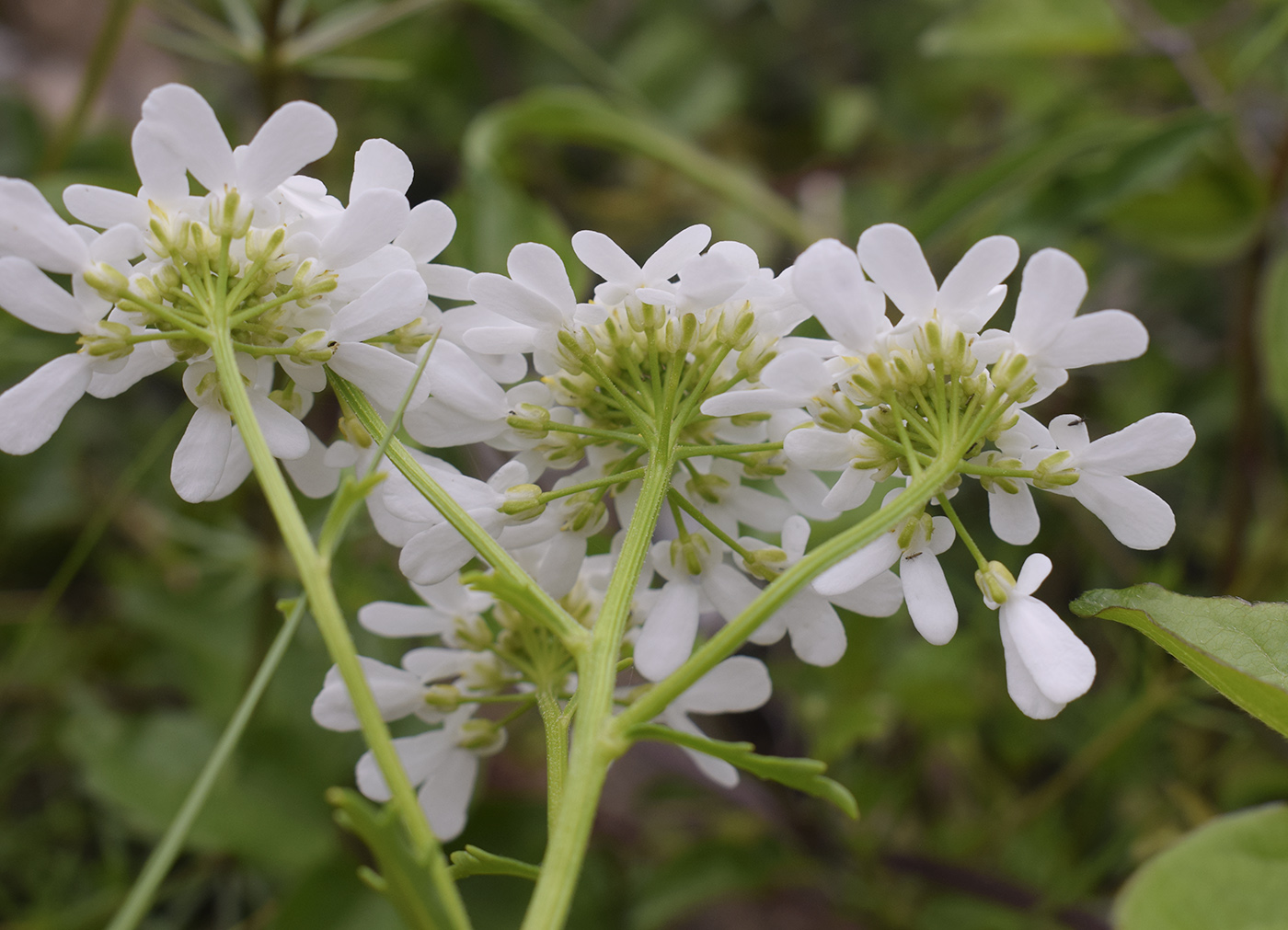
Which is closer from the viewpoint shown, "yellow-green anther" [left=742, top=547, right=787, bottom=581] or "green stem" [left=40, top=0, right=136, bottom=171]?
"yellow-green anther" [left=742, top=547, right=787, bottom=581]

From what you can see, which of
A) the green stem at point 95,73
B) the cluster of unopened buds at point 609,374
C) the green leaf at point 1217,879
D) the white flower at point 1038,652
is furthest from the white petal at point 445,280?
the green stem at point 95,73

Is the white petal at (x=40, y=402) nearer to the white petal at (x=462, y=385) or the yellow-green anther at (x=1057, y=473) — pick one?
the white petal at (x=462, y=385)

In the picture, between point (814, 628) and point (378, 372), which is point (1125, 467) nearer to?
point (814, 628)

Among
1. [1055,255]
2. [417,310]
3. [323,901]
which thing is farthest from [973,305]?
[323,901]

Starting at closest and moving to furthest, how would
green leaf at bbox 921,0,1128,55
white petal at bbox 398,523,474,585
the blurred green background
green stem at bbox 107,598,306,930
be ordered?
1. green stem at bbox 107,598,306,930
2. white petal at bbox 398,523,474,585
3. the blurred green background
4. green leaf at bbox 921,0,1128,55

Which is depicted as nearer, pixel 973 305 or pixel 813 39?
pixel 973 305

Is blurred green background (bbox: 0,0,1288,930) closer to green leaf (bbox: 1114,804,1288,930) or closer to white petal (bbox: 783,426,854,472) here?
green leaf (bbox: 1114,804,1288,930)

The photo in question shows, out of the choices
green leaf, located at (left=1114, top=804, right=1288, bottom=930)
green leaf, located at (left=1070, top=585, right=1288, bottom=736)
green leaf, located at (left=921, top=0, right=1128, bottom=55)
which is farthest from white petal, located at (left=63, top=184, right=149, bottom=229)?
green leaf, located at (left=921, top=0, right=1128, bottom=55)

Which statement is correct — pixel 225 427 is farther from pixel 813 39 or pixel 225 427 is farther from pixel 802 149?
pixel 813 39
